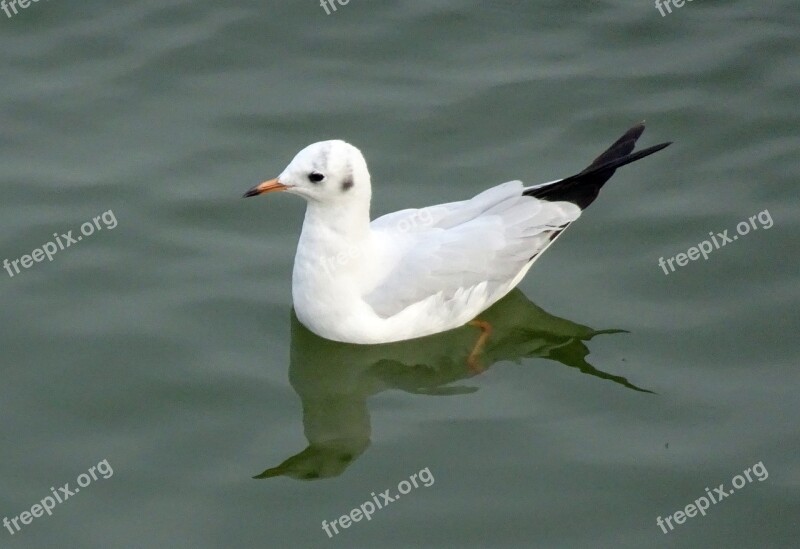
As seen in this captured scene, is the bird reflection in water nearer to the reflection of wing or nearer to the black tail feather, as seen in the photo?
the reflection of wing

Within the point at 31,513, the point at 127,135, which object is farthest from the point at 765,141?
the point at 31,513

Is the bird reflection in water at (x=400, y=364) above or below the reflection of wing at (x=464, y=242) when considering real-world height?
below

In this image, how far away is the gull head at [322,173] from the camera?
7363 mm

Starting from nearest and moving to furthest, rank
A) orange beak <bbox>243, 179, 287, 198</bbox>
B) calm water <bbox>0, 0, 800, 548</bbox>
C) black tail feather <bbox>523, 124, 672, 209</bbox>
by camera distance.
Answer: calm water <bbox>0, 0, 800, 548</bbox> < orange beak <bbox>243, 179, 287, 198</bbox> < black tail feather <bbox>523, 124, 672, 209</bbox>

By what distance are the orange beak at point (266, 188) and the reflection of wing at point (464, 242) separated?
891 millimetres

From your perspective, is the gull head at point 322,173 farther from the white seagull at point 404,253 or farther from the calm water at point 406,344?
the calm water at point 406,344

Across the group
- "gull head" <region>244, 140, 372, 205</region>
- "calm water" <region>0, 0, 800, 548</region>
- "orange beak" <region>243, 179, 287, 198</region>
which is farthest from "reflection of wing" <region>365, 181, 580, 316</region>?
"orange beak" <region>243, 179, 287, 198</region>

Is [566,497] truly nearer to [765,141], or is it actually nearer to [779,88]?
[765,141]

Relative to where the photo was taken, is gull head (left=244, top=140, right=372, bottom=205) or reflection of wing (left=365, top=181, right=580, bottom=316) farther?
reflection of wing (left=365, top=181, right=580, bottom=316)

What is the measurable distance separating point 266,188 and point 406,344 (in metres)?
1.49

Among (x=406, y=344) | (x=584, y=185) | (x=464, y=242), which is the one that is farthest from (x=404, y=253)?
(x=584, y=185)

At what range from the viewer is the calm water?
7.05 metres

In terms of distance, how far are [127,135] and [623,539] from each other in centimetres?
495

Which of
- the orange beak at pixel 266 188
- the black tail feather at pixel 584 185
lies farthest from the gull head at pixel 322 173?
the black tail feather at pixel 584 185
